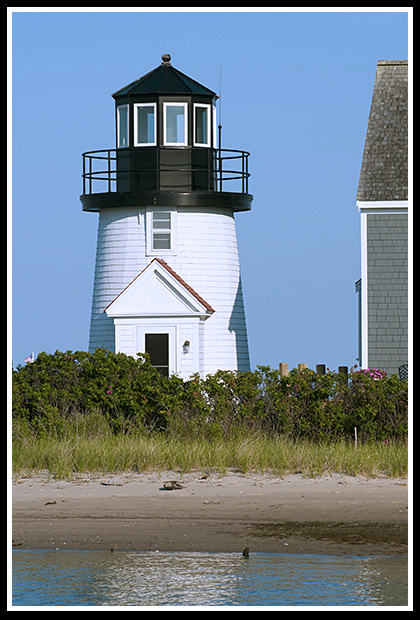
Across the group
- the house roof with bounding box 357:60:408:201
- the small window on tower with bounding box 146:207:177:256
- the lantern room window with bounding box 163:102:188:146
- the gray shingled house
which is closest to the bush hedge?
the gray shingled house

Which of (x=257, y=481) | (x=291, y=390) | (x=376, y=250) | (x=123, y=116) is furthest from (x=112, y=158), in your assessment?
(x=257, y=481)

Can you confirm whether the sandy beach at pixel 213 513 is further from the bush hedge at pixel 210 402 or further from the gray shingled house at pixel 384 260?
the gray shingled house at pixel 384 260

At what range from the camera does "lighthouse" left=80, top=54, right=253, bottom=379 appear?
83.4ft

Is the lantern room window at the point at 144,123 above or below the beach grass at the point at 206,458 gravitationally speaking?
above

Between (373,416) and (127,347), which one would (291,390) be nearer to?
(373,416)

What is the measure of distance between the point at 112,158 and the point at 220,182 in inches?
110

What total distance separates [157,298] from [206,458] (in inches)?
382

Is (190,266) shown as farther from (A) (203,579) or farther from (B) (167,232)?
(A) (203,579)

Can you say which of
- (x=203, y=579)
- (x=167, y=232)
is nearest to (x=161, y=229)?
(x=167, y=232)

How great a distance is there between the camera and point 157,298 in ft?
83.4

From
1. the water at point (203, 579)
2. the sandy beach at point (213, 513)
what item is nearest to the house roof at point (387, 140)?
the sandy beach at point (213, 513)

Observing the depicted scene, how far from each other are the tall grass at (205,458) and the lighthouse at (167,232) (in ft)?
28.3

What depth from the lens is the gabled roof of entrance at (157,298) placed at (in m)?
25.3
